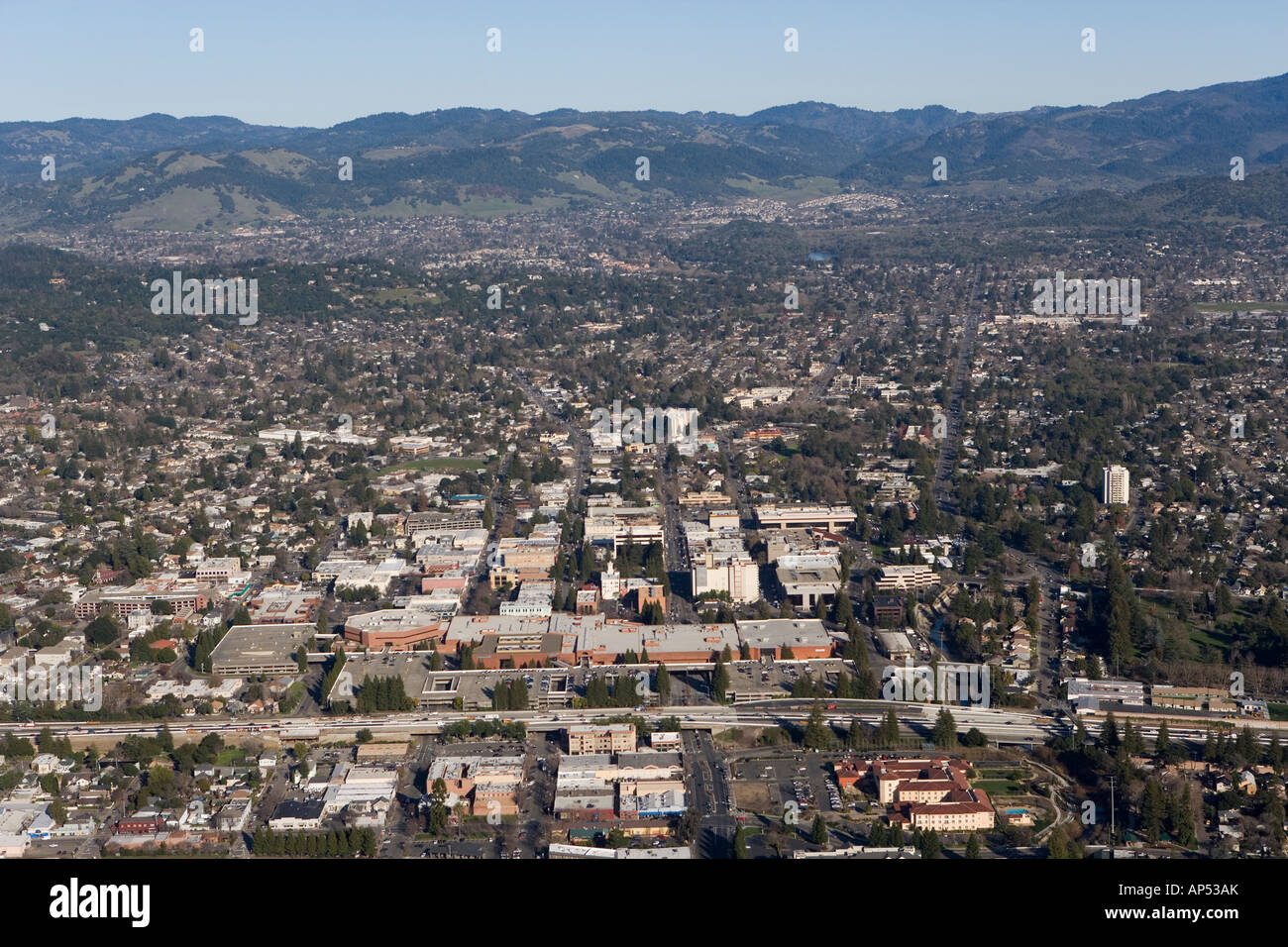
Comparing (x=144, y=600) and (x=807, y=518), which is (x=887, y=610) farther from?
(x=144, y=600)

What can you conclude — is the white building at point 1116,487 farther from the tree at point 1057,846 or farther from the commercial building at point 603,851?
the commercial building at point 603,851

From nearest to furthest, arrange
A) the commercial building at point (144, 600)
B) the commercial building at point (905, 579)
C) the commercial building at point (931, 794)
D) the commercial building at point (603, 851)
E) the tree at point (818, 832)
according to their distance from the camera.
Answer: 1. the commercial building at point (603, 851)
2. the tree at point (818, 832)
3. the commercial building at point (931, 794)
4. the commercial building at point (144, 600)
5. the commercial building at point (905, 579)

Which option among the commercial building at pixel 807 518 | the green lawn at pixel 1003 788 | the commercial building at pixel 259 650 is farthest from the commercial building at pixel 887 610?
the commercial building at pixel 259 650

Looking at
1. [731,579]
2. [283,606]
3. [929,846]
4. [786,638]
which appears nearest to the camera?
[929,846]

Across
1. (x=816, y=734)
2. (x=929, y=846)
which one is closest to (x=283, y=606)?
(x=816, y=734)

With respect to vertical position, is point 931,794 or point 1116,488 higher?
point 1116,488

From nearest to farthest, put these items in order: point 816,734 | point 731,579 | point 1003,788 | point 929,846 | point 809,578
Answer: point 929,846, point 1003,788, point 816,734, point 731,579, point 809,578

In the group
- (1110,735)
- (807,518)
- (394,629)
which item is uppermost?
(807,518)

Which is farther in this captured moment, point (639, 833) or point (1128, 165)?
point (1128, 165)

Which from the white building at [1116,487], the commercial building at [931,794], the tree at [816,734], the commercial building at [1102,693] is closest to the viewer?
the commercial building at [931,794]

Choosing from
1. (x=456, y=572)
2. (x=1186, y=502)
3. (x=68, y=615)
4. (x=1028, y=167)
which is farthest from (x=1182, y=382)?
(x=1028, y=167)
